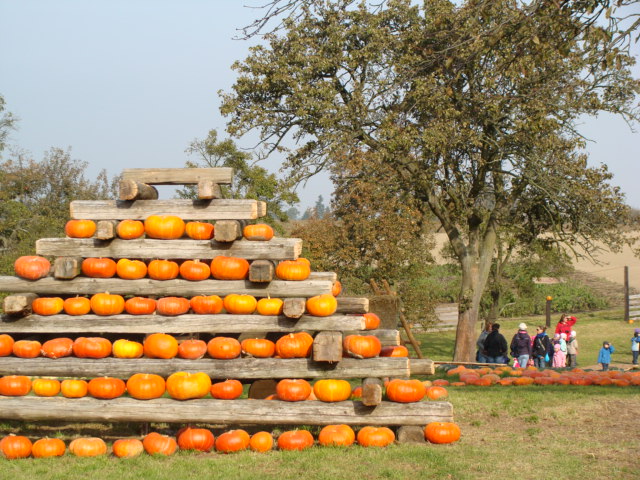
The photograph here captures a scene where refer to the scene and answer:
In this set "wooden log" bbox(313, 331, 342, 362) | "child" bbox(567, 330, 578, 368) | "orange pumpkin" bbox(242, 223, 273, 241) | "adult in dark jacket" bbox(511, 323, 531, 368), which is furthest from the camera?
"child" bbox(567, 330, 578, 368)

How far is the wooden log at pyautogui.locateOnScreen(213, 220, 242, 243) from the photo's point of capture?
365 inches

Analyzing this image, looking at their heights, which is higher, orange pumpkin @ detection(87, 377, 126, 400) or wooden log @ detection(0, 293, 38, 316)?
wooden log @ detection(0, 293, 38, 316)

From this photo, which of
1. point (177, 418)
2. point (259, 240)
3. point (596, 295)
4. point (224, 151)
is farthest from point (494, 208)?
point (596, 295)

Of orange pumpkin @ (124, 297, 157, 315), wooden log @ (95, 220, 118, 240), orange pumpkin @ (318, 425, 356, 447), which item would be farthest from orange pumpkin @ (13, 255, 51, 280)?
orange pumpkin @ (318, 425, 356, 447)

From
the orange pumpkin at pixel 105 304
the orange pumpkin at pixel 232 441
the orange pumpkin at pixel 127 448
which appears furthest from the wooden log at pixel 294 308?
the orange pumpkin at pixel 127 448

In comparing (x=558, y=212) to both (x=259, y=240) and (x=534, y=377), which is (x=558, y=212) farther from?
(x=259, y=240)

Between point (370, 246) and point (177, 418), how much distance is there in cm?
1439

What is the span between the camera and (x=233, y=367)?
349 inches

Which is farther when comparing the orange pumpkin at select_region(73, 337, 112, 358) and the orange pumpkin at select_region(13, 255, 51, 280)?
the orange pumpkin at select_region(13, 255, 51, 280)

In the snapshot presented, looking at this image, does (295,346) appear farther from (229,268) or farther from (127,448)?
(127,448)

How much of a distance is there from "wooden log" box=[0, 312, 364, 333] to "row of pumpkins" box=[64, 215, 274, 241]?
1109 mm

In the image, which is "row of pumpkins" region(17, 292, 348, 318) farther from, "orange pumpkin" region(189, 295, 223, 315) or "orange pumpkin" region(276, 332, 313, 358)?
"orange pumpkin" region(276, 332, 313, 358)

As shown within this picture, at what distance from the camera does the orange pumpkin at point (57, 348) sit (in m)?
9.02

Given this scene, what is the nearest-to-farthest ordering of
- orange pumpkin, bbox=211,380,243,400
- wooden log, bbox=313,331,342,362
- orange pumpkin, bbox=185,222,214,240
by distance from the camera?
wooden log, bbox=313,331,342,362
orange pumpkin, bbox=211,380,243,400
orange pumpkin, bbox=185,222,214,240
